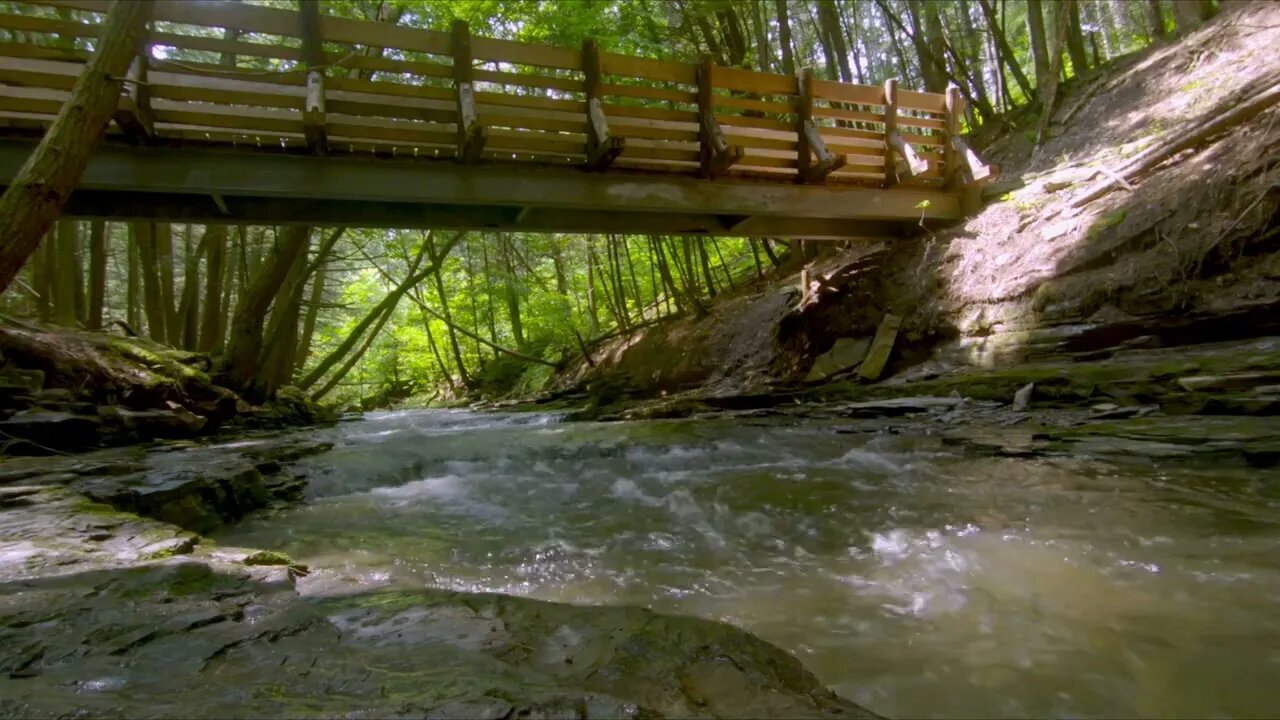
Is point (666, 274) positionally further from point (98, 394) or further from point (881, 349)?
point (98, 394)

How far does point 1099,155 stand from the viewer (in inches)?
336

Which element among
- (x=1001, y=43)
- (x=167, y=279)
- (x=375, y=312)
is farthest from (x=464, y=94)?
(x=1001, y=43)

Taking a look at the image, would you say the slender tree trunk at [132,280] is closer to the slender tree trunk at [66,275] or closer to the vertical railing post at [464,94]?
the slender tree trunk at [66,275]

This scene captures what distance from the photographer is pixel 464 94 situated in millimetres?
6621

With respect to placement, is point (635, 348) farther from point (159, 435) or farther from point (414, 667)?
point (414, 667)

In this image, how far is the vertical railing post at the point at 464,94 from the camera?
21.3ft

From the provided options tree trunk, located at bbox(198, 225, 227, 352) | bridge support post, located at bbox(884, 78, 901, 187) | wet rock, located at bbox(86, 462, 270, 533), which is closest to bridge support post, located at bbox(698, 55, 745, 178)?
bridge support post, located at bbox(884, 78, 901, 187)

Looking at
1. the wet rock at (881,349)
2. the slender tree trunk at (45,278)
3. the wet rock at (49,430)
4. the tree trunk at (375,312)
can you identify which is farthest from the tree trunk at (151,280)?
the wet rock at (881,349)

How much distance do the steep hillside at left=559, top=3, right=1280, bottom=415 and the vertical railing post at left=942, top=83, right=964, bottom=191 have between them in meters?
0.63

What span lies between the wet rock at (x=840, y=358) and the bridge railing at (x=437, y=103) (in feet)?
7.39

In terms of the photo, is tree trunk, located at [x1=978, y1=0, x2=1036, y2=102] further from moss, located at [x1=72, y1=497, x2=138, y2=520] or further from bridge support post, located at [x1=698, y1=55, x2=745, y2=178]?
moss, located at [x1=72, y1=497, x2=138, y2=520]

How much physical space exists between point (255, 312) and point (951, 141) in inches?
441

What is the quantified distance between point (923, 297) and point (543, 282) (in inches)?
515

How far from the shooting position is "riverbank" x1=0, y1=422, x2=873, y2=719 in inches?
57.2
